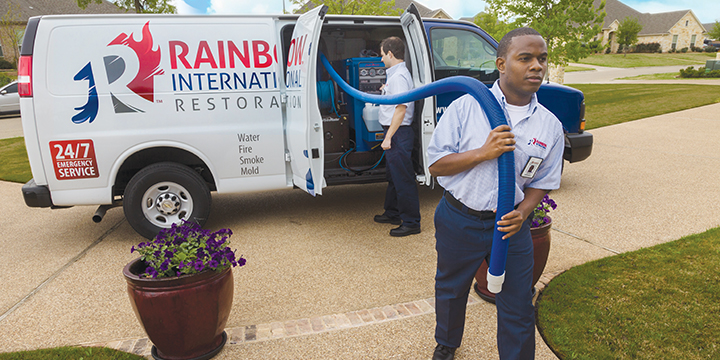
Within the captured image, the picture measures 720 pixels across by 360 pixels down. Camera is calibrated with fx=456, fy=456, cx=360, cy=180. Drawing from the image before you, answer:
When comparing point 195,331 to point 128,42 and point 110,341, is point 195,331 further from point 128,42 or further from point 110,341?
point 128,42

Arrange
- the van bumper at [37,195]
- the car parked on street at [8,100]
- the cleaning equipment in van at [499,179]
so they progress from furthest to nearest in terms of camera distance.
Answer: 1. the car parked on street at [8,100]
2. the van bumper at [37,195]
3. the cleaning equipment in van at [499,179]

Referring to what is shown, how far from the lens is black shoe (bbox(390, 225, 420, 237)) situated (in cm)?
487

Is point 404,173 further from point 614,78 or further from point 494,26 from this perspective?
point 614,78

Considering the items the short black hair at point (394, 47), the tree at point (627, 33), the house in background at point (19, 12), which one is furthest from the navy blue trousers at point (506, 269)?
the tree at point (627, 33)

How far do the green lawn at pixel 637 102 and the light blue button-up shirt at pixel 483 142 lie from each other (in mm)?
10654

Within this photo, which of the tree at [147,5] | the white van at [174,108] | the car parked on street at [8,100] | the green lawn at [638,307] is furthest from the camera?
the tree at [147,5]

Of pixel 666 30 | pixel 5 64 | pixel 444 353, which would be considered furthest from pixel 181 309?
pixel 666 30

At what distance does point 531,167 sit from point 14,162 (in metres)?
10.7

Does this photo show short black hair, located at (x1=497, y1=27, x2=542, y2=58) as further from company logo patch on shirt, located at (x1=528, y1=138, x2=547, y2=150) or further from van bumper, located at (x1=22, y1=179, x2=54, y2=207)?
van bumper, located at (x1=22, y1=179, x2=54, y2=207)

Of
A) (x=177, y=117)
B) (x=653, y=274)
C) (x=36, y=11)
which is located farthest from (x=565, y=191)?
(x=36, y=11)

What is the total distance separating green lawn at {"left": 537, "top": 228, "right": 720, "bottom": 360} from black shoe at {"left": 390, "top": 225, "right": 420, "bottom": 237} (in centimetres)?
159

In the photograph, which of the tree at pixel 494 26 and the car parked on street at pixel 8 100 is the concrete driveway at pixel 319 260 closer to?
the car parked on street at pixel 8 100

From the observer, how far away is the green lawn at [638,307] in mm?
2811

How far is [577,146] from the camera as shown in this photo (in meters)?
5.95
